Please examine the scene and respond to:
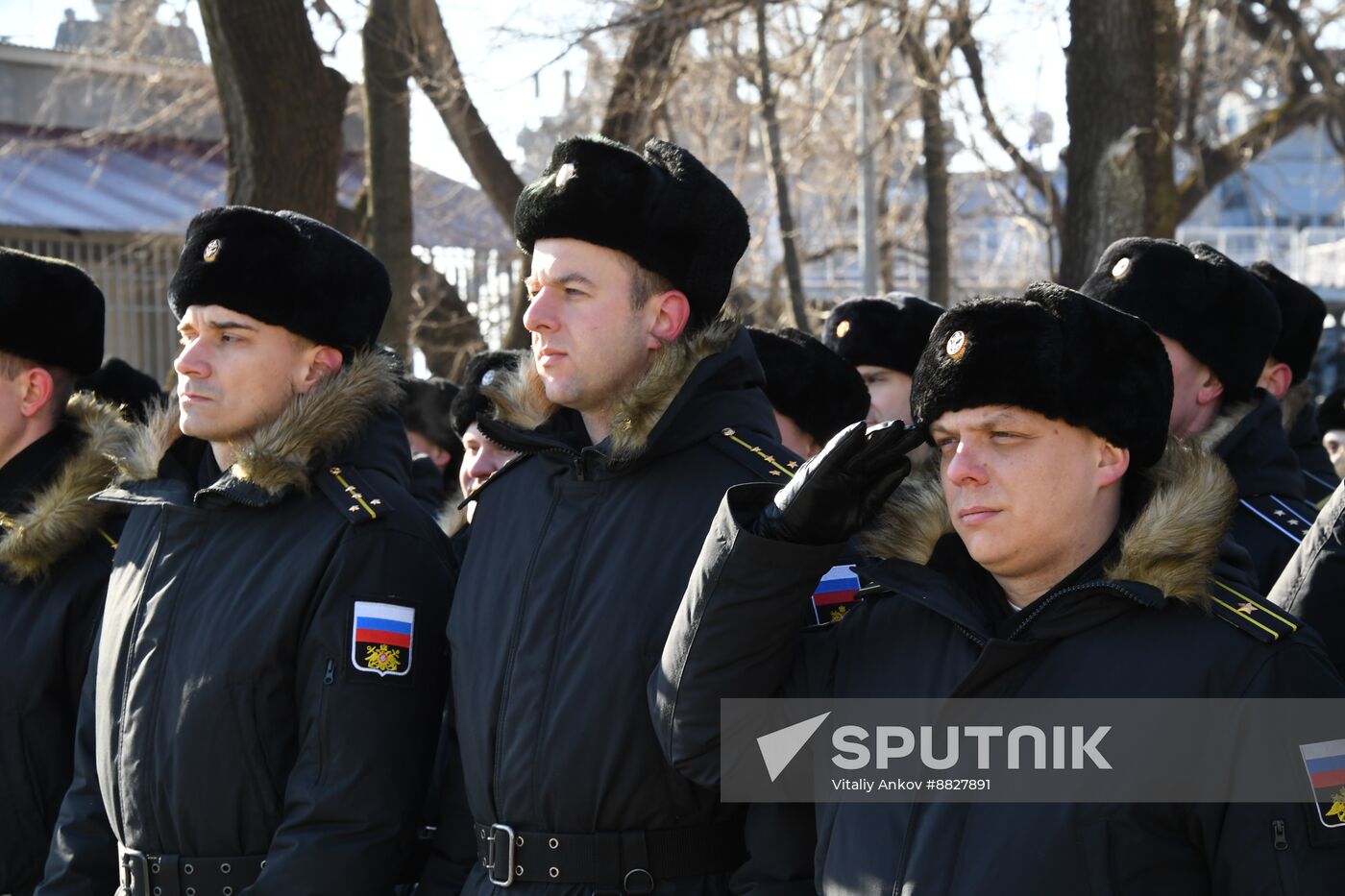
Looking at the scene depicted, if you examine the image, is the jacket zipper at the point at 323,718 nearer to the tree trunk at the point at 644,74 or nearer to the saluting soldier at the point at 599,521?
the saluting soldier at the point at 599,521

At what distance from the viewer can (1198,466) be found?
271 cm

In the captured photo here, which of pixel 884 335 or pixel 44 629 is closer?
pixel 44 629

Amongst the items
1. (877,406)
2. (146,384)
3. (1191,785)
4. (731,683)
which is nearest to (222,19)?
(146,384)

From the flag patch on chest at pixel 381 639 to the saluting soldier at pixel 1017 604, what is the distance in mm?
717

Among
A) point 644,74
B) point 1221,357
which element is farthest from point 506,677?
point 644,74

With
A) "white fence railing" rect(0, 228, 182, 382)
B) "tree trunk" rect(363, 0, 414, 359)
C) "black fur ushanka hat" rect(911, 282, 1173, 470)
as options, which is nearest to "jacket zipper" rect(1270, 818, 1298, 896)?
"black fur ushanka hat" rect(911, 282, 1173, 470)

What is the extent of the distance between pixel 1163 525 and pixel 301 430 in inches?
71.8

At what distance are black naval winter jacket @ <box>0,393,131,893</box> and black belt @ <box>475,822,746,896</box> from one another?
138 centimetres

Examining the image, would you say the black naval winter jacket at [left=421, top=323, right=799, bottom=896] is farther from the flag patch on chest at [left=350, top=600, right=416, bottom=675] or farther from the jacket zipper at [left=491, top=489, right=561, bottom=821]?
the flag patch on chest at [left=350, top=600, right=416, bottom=675]

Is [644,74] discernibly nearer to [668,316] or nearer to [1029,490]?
[668,316]

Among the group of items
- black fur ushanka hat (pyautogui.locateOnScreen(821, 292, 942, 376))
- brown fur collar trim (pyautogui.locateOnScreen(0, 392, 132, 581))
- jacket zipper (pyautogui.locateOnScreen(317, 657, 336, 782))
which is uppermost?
black fur ushanka hat (pyautogui.locateOnScreen(821, 292, 942, 376))

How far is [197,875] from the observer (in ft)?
10.8

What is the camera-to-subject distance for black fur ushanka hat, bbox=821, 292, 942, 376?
5.28 metres

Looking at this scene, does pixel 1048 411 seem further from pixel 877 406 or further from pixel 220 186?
pixel 220 186
